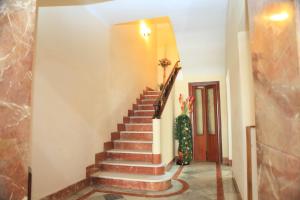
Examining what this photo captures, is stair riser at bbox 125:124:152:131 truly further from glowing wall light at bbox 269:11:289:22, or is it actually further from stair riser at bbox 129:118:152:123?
glowing wall light at bbox 269:11:289:22

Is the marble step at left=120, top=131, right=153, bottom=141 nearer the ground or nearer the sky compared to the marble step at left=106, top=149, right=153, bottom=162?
nearer the sky

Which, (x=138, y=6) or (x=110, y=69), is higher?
(x=138, y=6)

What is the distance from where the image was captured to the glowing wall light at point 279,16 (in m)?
0.95

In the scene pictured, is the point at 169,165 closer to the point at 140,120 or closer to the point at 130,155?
the point at 130,155

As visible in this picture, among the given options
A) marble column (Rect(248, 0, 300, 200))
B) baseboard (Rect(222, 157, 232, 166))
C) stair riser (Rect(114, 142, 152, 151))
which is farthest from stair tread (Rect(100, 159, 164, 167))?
marble column (Rect(248, 0, 300, 200))

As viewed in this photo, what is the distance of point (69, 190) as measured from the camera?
11.1 ft

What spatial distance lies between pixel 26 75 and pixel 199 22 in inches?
147

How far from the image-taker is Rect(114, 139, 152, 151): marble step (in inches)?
179

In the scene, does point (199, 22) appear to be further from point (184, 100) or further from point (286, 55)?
point (286, 55)

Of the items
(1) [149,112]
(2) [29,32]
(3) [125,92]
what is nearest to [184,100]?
(1) [149,112]

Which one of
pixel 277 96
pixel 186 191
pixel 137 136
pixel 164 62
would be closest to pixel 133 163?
pixel 137 136

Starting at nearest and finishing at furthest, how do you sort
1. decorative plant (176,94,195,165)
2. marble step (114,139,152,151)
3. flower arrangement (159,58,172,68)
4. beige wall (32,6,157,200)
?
beige wall (32,6,157,200)
marble step (114,139,152,151)
decorative plant (176,94,195,165)
flower arrangement (159,58,172,68)

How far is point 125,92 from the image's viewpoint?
5875 millimetres

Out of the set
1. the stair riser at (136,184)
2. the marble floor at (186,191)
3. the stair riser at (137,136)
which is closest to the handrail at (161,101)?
the stair riser at (137,136)
